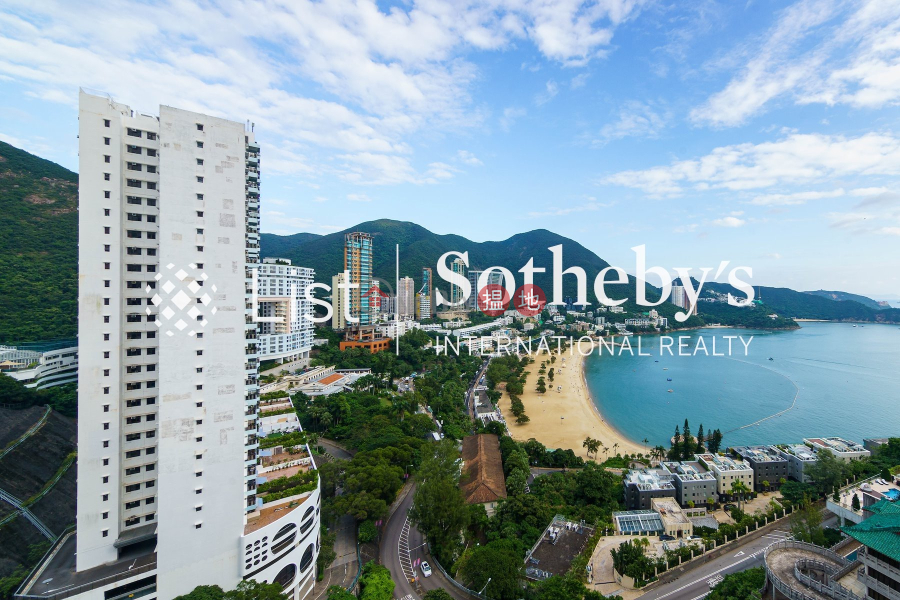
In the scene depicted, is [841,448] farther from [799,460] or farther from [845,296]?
[845,296]

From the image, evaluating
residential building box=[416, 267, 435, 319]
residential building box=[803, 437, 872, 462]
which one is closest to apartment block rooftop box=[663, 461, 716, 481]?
residential building box=[803, 437, 872, 462]

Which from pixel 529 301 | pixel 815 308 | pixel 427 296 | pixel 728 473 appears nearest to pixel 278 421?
pixel 728 473

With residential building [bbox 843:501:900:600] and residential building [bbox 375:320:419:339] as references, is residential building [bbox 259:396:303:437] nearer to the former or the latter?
residential building [bbox 843:501:900:600]

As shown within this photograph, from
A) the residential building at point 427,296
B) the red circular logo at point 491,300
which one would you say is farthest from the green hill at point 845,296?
the residential building at point 427,296

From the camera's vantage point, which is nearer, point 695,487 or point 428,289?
point 695,487

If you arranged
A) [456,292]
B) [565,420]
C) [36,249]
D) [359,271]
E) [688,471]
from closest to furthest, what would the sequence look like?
1. [688,471]
2. [36,249]
3. [565,420]
4. [359,271]
5. [456,292]

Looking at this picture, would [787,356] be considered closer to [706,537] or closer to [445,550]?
[706,537]
